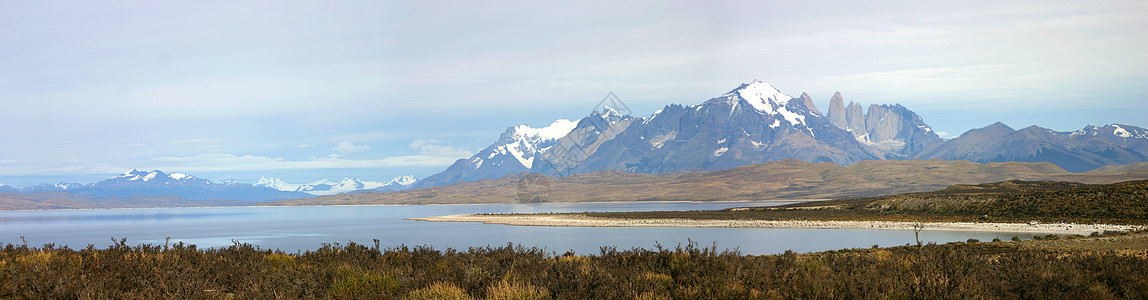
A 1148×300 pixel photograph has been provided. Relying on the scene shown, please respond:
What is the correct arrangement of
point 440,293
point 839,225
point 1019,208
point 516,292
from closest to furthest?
point 516,292 → point 440,293 → point 1019,208 → point 839,225

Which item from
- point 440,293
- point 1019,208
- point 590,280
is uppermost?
point 590,280

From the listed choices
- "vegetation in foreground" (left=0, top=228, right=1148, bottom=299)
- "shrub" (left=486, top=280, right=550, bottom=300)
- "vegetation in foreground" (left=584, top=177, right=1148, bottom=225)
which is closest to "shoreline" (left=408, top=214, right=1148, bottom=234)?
"vegetation in foreground" (left=584, top=177, right=1148, bottom=225)

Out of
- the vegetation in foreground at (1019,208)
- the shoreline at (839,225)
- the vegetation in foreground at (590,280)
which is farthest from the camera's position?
the vegetation in foreground at (1019,208)

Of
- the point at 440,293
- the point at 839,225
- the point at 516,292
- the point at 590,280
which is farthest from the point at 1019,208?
the point at 440,293

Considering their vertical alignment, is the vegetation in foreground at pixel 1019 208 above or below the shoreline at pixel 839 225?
above

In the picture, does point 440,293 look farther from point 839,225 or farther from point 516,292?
point 839,225

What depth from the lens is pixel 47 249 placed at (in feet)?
61.6

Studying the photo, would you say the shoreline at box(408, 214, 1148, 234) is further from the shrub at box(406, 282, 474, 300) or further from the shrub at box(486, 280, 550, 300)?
the shrub at box(406, 282, 474, 300)

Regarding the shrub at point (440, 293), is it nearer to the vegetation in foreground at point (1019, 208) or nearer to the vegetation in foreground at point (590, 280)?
the vegetation in foreground at point (590, 280)

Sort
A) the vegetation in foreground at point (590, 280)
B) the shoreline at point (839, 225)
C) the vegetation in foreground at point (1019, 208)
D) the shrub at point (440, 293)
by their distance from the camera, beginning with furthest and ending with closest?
1. the vegetation in foreground at point (1019, 208)
2. the shoreline at point (839, 225)
3. the shrub at point (440, 293)
4. the vegetation in foreground at point (590, 280)

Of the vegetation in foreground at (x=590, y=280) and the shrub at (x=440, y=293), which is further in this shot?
the shrub at (x=440, y=293)

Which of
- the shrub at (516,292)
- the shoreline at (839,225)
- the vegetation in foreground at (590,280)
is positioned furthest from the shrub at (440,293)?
the shoreline at (839,225)

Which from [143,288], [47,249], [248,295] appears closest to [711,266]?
[248,295]

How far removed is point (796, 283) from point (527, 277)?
14.5ft
